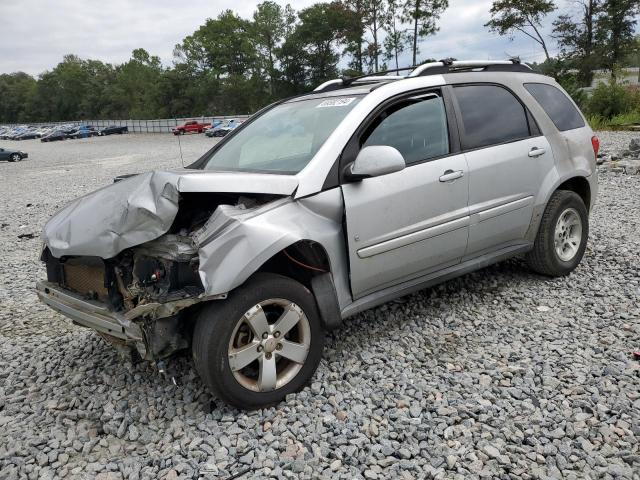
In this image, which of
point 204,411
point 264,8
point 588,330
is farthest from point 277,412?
point 264,8

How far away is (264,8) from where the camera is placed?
215 feet

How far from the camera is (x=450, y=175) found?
3682 millimetres

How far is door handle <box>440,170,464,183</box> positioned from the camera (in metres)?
3.65

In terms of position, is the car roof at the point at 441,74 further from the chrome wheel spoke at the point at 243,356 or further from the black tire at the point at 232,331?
the chrome wheel spoke at the point at 243,356

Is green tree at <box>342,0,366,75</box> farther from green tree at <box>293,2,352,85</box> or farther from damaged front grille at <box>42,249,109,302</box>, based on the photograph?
damaged front grille at <box>42,249,109,302</box>

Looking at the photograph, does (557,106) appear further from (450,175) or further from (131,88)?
(131,88)

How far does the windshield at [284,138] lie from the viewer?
3.48 metres

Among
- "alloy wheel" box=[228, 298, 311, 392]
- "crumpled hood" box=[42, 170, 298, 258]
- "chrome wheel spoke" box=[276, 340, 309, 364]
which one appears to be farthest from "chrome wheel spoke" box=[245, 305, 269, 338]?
"crumpled hood" box=[42, 170, 298, 258]

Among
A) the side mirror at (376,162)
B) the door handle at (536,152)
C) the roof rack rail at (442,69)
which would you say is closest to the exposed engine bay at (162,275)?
the side mirror at (376,162)

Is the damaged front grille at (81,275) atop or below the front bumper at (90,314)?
atop

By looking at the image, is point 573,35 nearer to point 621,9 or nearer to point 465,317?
point 621,9

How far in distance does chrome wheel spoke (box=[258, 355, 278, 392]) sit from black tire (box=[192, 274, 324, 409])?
0.04 metres

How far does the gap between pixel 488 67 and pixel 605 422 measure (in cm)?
300

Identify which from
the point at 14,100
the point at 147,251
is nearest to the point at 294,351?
the point at 147,251
